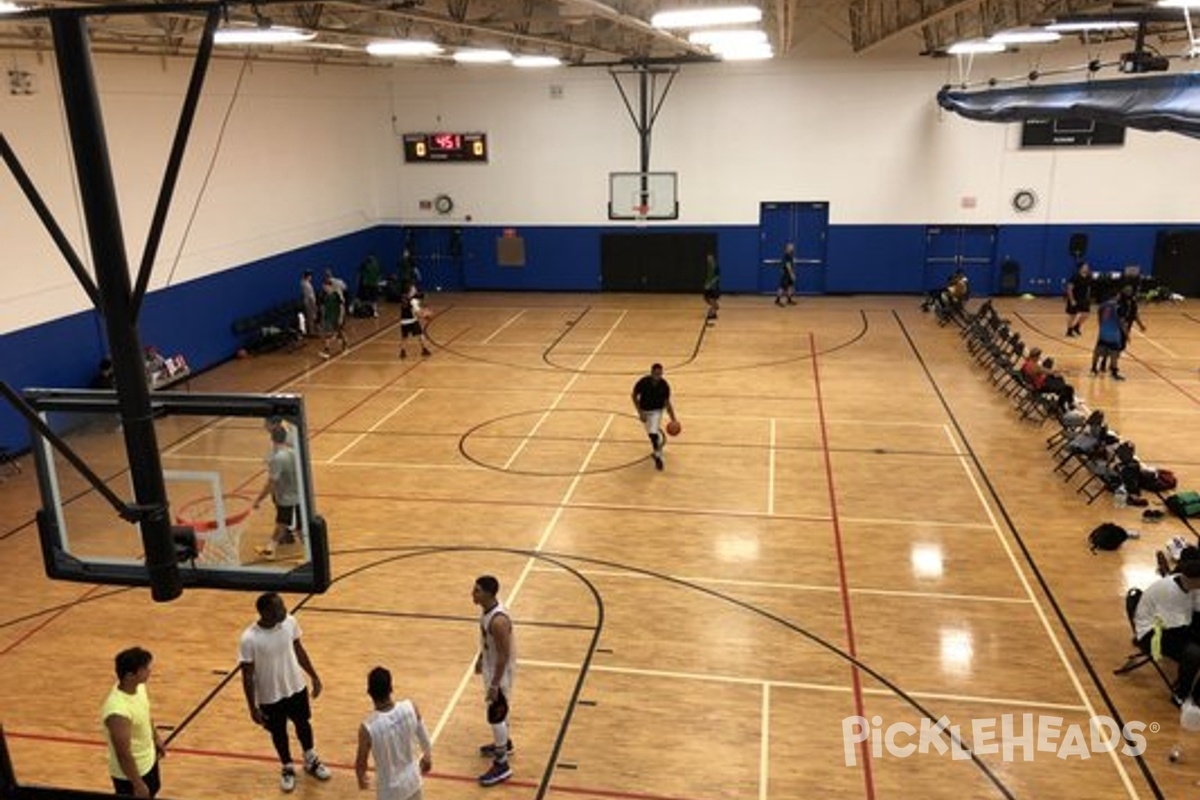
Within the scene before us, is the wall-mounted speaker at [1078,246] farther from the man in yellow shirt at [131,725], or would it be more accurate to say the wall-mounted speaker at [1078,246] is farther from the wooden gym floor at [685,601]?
the man in yellow shirt at [131,725]

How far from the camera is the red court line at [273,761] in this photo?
732 cm

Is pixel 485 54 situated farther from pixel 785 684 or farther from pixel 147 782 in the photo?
pixel 147 782

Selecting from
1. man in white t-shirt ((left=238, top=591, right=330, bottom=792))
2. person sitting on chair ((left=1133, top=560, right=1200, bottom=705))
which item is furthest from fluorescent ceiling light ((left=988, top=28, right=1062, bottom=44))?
man in white t-shirt ((left=238, top=591, right=330, bottom=792))

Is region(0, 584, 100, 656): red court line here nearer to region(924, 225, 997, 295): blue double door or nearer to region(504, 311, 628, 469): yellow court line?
region(504, 311, 628, 469): yellow court line

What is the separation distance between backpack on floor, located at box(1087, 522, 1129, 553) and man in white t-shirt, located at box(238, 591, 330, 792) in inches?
346

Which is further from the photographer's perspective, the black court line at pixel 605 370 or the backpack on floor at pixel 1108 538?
the black court line at pixel 605 370

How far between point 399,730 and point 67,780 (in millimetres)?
3389

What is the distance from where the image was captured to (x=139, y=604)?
10.5 meters

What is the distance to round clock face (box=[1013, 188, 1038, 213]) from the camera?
25656 mm

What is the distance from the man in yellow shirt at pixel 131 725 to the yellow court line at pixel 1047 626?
701 cm

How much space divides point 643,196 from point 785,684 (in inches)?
794

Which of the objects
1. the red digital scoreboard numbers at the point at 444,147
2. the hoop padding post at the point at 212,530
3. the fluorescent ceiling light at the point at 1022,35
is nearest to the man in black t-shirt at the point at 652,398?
the hoop padding post at the point at 212,530

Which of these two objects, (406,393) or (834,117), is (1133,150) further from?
(406,393)

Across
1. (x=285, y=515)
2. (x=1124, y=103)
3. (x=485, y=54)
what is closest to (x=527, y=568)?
(x=285, y=515)
